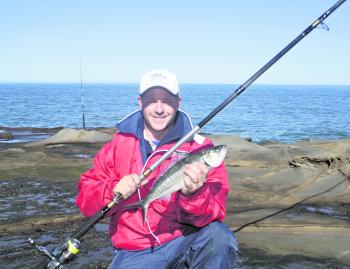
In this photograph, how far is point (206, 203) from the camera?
406cm

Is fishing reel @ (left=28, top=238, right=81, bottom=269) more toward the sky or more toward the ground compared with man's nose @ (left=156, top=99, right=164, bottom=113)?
more toward the ground

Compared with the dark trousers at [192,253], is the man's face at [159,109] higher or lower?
higher

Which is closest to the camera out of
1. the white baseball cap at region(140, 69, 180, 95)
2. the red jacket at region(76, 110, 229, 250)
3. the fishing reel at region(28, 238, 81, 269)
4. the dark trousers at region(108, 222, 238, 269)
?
the dark trousers at region(108, 222, 238, 269)

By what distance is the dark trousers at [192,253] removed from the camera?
4.16m

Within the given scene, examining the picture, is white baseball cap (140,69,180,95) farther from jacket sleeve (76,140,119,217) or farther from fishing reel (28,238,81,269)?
fishing reel (28,238,81,269)

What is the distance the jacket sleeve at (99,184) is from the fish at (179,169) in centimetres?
53

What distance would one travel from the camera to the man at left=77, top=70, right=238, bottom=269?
417 cm

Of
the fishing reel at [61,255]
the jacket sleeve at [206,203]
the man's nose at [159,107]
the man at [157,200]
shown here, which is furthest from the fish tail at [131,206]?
the man's nose at [159,107]

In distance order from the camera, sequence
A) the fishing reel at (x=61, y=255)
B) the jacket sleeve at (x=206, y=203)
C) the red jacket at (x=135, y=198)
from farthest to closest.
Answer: the red jacket at (x=135, y=198) → the fishing reel at (x=61, y=255) → the jacket sleeve at (x=206, y=203)

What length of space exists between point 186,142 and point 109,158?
78 centimetres

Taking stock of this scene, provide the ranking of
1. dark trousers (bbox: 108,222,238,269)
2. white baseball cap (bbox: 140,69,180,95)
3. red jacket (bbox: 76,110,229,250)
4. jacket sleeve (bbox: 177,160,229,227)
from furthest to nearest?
white baseball cap (bbox: 140,69,180,95)
red jacket (bbox: 76,110,229,250)
dark trousers (bbox: 108,222,238,269)
jacket sleeve (bbox: 177,160,229,227)

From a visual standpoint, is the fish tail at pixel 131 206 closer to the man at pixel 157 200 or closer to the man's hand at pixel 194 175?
the man at pixel 157 200

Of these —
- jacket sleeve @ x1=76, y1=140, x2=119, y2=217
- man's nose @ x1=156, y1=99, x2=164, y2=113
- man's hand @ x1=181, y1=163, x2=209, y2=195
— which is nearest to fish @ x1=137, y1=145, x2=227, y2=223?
man's hand @ x1=181, y1=163, x2=209, y2=195

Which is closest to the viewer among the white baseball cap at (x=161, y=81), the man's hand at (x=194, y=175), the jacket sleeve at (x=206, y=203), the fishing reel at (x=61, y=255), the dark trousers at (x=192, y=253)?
the man's hand at (x=194, y=175)
